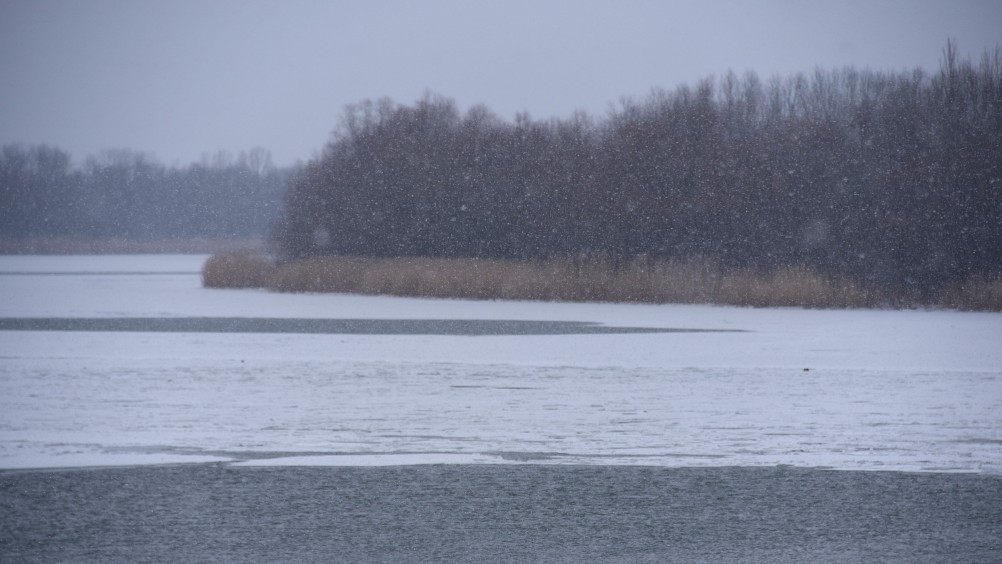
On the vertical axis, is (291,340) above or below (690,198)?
below

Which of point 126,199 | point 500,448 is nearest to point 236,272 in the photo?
point 500,448

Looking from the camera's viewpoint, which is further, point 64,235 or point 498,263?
point 64,235

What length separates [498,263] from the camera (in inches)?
1387

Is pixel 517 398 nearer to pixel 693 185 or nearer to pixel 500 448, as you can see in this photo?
pixel 500 448

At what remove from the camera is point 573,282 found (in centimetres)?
3180

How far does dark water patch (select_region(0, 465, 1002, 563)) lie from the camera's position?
5.66 m

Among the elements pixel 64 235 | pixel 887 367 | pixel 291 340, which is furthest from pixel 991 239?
pixel 64 235

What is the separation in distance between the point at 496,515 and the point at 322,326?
1627cm

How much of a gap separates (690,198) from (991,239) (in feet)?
32.9

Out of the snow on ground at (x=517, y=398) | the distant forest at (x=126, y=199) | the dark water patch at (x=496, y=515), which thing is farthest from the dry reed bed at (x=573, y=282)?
the distant forest at (x=126, y=199)

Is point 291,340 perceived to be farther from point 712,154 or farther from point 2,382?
point 712,154

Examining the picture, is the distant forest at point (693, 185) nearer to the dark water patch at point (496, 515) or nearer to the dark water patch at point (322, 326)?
the dark water patch at point (322, 326)

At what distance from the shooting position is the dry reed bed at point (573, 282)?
28156mm

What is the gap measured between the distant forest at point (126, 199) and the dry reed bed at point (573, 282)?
50.6 m
